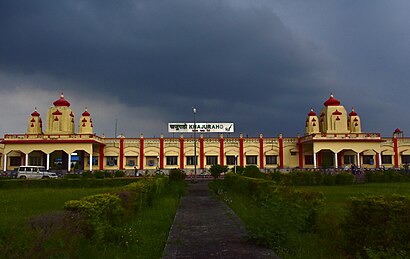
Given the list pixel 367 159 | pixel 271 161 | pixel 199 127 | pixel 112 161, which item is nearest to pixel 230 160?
pixel 271 161

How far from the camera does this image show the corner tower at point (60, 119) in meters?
47.6

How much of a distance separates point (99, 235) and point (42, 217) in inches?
71.1

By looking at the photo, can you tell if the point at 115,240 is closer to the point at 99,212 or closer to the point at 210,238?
the point at 99,212

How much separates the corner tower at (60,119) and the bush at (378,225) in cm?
4544

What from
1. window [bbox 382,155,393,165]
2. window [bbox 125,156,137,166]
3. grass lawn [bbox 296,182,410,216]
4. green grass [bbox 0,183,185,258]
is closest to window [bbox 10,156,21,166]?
window [bbox 125,156,137,166]

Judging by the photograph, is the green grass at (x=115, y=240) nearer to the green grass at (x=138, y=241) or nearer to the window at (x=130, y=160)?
the green grass at (x=138, y=241)

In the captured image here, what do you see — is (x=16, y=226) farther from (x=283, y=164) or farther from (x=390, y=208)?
(x=283, y=164)

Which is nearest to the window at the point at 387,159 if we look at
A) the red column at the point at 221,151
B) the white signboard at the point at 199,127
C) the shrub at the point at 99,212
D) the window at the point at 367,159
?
the window at the point at 367,159

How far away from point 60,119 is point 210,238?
1708 inches

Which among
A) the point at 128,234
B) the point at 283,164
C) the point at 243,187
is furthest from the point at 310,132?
the point at 128,234

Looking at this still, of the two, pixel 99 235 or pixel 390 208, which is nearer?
pixel 390 208

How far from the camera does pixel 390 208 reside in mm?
6551

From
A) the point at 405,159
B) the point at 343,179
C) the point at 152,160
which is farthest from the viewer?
the point at 405,159

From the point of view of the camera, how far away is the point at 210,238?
9.06m
